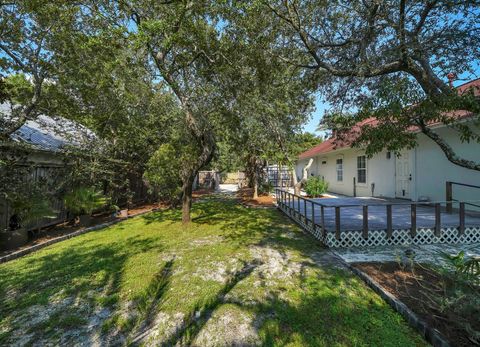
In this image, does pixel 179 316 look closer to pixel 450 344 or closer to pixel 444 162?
pixel 450 344

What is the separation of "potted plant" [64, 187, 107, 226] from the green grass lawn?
2.04 meters

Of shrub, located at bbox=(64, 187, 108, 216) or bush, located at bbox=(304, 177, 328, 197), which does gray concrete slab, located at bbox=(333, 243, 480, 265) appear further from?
bush, located at bbox=(304, 177, 328, 197)

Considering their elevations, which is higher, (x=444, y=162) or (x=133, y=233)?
(x=444, y=162)

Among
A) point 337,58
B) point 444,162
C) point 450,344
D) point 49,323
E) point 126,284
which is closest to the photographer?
point 450,344

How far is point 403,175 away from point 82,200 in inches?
502

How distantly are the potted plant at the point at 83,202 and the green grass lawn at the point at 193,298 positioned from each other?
6.70 ft

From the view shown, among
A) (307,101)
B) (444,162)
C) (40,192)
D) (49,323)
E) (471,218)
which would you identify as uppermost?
(307,101)

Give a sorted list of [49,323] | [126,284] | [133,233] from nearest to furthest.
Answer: [49,323]
[126,284]
[133,233]

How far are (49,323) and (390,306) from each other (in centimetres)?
453

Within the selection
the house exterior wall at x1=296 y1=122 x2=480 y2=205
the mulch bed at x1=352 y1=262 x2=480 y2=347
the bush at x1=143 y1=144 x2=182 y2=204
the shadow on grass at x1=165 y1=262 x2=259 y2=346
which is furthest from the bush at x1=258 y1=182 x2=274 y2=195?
the shadow on grass at x1=165 y1=262 x2=259 y2=346

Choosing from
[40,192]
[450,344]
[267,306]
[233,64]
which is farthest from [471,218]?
[40,192]

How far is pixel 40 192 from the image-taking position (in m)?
7.58

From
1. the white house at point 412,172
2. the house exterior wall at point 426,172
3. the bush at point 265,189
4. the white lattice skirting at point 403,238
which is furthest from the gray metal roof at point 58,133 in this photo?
the house exterior wall at point 426,172

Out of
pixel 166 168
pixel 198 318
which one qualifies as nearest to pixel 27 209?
pixel 166 168
